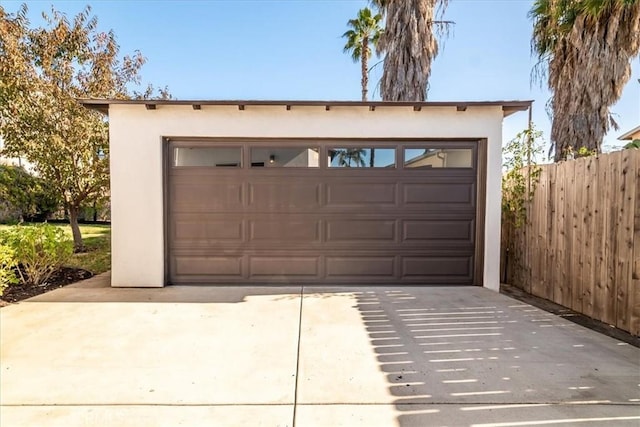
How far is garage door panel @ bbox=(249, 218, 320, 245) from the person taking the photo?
5.73 meters

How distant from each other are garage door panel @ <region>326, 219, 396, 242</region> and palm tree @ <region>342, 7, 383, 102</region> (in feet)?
38.7

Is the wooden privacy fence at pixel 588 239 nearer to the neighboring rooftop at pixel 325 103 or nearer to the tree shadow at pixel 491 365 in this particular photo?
the tree shadow at pixel 491 365

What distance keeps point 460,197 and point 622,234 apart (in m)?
2.28

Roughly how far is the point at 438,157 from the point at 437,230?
1.28m

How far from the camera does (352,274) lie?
5.76m

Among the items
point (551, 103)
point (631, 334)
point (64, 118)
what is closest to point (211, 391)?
point (631, 334)

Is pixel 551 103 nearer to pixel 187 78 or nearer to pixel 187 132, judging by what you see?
pixel 187 132

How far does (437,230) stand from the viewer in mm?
5738

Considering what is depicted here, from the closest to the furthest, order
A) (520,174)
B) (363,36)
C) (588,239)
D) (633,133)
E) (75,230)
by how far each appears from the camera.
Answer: (588,239) → (520,174) → (75,230) → (633,133) → (363,36)

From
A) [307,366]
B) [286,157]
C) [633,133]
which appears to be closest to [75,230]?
[286,157]

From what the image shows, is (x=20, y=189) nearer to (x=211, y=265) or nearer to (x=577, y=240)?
(x=211, y=265)

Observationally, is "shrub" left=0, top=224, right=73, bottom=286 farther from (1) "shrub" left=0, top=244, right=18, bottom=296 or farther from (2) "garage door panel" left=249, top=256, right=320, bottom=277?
(2) "garage door panel" left=249, top=256, right=320, bottom=277

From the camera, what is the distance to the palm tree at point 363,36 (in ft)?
48.4

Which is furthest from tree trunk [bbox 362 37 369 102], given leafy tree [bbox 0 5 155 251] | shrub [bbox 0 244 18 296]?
shrub [bbox 0 244 18 296]
